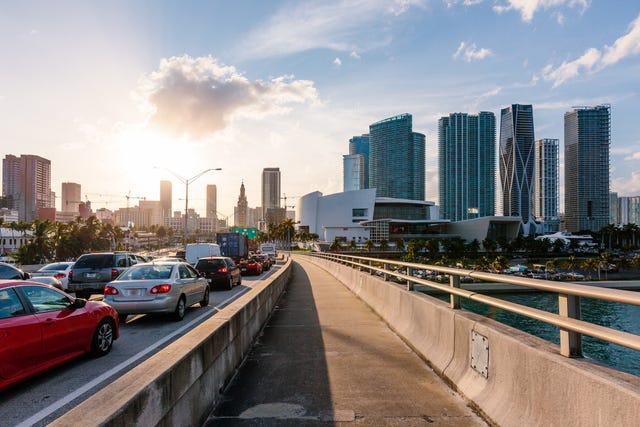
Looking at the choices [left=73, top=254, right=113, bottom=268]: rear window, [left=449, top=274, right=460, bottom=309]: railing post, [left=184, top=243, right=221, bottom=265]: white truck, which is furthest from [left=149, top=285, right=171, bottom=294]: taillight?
[left=184, top=243, right=221, bottom=265]: white truck

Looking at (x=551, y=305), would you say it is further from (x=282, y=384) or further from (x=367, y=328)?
(x=282, y=384)

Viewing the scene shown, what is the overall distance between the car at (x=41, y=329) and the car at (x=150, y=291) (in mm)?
3315

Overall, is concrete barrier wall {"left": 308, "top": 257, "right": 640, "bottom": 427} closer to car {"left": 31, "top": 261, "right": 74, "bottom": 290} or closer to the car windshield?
the car windshield

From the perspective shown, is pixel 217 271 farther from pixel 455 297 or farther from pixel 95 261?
pixel 455 297

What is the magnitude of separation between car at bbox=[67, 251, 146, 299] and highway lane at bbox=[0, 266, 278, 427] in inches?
228

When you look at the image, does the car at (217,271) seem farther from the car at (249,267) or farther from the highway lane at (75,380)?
the car at (249,267)

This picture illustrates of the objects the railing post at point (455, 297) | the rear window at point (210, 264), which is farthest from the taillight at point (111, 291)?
the rear window at point (210, 264)

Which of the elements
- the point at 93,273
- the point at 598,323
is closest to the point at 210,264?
the point at 93,273

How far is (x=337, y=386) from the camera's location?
Answer: 6.05 metres

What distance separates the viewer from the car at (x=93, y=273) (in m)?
15.9

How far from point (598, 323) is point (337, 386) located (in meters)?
49.4

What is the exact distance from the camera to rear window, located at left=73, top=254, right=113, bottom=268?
1630 cm

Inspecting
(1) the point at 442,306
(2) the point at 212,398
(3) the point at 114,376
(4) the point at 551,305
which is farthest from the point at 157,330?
(4) the point at 551,305

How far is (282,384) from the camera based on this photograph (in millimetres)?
6176
